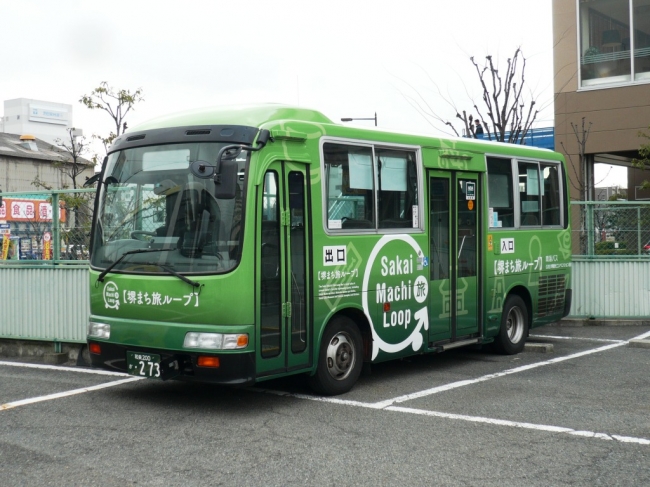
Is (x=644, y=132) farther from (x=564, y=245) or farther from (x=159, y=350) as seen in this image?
(x=159, y=350)

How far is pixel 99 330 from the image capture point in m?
7.95

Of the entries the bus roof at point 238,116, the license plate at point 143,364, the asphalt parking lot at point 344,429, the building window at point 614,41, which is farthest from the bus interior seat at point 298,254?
the building window at point 614,41

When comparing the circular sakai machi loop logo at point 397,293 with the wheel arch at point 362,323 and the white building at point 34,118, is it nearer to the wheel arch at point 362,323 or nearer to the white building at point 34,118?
the wheel arch at point 362,323

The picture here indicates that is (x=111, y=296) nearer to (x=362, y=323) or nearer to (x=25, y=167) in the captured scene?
(x=362, y=323)

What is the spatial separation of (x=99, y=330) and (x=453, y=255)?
168 inches

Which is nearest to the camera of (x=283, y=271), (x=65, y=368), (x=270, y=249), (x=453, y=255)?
(x=270, y=249)

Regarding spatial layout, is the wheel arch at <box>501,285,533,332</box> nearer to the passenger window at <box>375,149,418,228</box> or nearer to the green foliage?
the passenger window at <box>375,149,418,228</box>

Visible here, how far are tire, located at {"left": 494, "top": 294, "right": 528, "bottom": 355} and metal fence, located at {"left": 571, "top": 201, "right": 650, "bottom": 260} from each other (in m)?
3.35

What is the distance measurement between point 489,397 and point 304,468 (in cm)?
299

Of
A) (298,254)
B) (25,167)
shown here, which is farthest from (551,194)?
(25,167)

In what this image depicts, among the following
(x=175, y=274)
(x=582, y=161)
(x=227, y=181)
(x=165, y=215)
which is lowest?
(x=175, y=274)

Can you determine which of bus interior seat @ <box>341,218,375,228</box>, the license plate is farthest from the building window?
the license plate

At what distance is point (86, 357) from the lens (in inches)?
427

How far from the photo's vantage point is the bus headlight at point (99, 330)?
7854 mm
